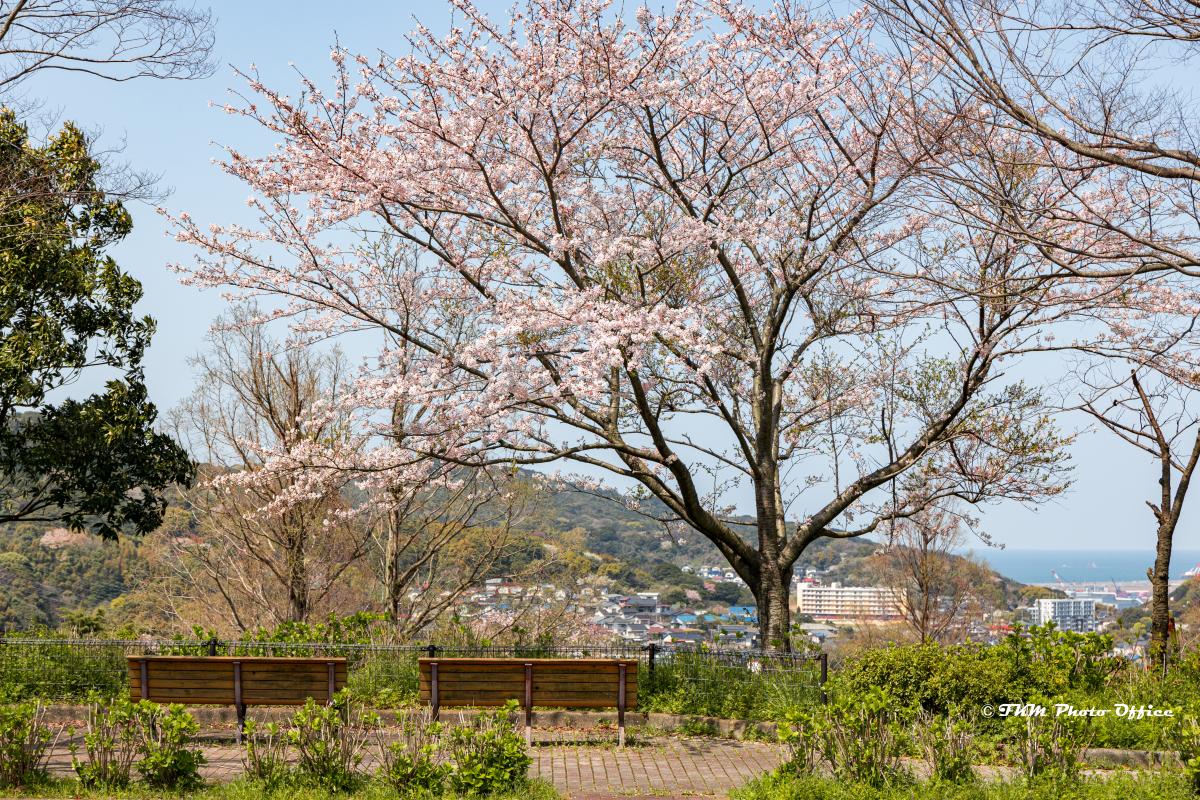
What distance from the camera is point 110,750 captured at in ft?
24.3

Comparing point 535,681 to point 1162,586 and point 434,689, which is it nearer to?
point 434,689

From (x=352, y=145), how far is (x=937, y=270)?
7068mm

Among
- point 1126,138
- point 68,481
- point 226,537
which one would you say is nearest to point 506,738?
point 1126,138

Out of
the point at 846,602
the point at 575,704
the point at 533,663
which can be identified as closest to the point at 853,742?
the point at 575,704

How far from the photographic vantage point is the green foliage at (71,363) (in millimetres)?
13859

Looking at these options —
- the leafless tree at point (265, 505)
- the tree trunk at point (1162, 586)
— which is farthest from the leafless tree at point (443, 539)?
the tree trunk at point (1162, 586)

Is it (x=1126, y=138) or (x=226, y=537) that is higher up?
(x=1126, y=138)

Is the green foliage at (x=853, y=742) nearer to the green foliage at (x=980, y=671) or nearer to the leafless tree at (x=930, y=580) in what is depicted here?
the green foliage at (x=980, y=671)

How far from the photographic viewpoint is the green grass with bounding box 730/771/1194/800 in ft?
22.3

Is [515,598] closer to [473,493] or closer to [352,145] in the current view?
[473,493]

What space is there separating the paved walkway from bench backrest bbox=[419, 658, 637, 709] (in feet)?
1.55

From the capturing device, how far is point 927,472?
1409 centimetres

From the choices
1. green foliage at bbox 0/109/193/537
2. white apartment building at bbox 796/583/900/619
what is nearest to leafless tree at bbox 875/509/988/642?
white apartment building at bbox 796/583/900/619

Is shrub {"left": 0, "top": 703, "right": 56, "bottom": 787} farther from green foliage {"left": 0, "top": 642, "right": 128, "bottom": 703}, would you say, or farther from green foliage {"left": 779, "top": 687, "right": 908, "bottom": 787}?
green foliage {"left": 779, "top": 687, "right": 908, "bottom": 787}
